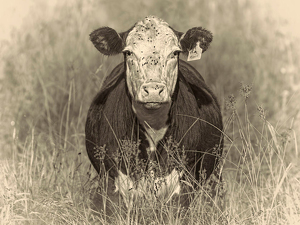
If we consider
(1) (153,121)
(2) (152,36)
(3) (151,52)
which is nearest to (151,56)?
(3) (151,52)

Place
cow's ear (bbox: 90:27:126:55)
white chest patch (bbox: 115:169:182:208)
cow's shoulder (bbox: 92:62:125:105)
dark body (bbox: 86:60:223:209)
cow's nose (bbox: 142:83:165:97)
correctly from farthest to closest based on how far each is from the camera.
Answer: cow's shoulder (bbox: 92:62:125:105) < cow's ear (bbox: 90:27:126:55) < dark body (bbox: 86:60:223:209) < white chest patch (bbox: 115:169:182:208) < cow's nose (bbox: 142:83:165:97)

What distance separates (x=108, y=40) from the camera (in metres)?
5.39

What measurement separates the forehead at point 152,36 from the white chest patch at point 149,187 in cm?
108

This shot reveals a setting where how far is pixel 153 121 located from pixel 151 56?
59 centimetres

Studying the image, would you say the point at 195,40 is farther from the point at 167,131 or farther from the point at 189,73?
the point at 167,131

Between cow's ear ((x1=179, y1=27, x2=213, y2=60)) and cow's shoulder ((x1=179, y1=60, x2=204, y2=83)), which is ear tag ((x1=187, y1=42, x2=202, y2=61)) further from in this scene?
cow's shoulder ((x1=179, y1=60, x2=204, y2=83))

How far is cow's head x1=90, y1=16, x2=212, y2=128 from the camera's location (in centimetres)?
458

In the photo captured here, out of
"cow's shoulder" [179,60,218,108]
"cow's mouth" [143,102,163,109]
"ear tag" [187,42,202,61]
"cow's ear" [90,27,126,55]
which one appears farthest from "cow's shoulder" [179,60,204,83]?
"cow's mouth" [143,102,163,109]

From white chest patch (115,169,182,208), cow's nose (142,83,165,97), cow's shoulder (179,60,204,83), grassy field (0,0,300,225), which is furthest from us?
grassy field (0,0,300,225)

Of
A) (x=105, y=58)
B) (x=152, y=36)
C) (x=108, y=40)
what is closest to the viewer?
(x=152, y=36)

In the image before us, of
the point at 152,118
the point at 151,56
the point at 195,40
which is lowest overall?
the point at 152,118

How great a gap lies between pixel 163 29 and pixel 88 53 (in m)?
3.79

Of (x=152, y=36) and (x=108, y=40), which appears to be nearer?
(x=152, y=36)

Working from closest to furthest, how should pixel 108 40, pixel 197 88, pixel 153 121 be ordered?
pixel 153 121 → pixel 108 40 → pixel 197 88
